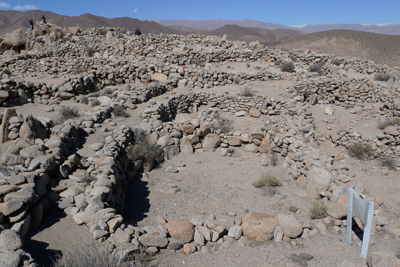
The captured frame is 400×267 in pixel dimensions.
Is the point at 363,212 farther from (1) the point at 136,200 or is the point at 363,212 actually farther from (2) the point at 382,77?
(2) the point at 382,77

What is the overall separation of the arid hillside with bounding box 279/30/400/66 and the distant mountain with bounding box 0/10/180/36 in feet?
105

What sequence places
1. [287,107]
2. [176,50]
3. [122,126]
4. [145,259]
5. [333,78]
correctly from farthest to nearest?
[176,50] < [333,78] < [287,107] < [122,126] < [145,259]

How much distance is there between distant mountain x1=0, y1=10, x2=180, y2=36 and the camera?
57844 millimetres

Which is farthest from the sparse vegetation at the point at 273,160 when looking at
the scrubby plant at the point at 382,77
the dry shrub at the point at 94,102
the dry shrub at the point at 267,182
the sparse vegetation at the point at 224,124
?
the scrubby plant at the point at 382,77

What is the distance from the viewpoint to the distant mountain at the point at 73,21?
57.8m

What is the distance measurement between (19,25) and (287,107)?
6511 centimetres

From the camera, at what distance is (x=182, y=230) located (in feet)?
14.0

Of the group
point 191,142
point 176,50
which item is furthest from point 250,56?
point 191,142

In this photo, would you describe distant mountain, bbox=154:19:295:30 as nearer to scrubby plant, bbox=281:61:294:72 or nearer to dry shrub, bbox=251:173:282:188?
scrubby plant, bbox=281:61:294:72

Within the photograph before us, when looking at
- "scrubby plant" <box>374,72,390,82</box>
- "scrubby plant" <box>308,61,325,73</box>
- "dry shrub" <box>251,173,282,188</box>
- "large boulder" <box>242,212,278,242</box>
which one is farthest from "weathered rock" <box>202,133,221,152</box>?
"scrubby plant" <box>374,72,390,82</box>

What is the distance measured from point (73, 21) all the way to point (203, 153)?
63102 millimetres

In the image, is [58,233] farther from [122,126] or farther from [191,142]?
[191,142]

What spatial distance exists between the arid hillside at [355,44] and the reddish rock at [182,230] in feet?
110

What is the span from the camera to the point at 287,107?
10.4m
